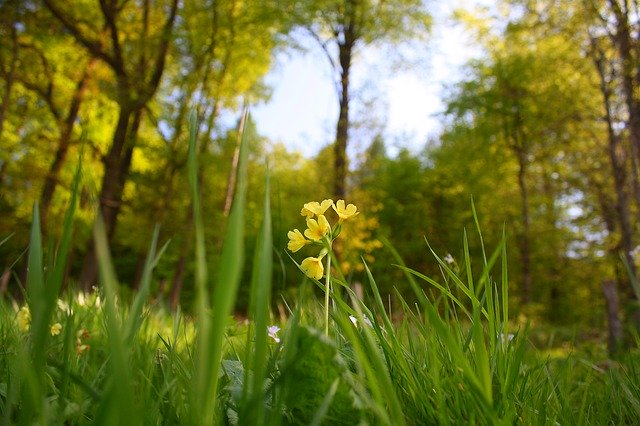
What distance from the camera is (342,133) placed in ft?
38.5

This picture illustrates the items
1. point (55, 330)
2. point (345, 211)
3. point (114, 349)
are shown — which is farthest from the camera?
point (55, 330)

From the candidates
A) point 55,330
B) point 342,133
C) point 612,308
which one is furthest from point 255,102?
point 55,330

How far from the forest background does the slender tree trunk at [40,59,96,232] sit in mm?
52

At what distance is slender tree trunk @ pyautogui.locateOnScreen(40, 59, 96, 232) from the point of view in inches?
436

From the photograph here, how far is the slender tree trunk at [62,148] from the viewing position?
11070 millimetres

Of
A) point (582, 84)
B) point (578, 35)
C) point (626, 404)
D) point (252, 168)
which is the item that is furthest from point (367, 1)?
point (626, 404)

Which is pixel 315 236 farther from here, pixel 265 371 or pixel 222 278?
pixel 222 278

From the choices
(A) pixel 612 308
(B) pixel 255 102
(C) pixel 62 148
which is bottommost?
(A) pixel 612 308

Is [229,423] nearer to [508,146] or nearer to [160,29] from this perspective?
[160,29]

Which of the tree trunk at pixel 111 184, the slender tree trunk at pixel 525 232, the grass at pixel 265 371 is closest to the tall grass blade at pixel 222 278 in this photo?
the grass at pixel 265 371

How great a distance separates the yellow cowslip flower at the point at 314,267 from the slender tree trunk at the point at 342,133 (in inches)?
422

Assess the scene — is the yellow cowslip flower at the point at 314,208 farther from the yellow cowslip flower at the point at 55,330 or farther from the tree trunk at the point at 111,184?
the tree trunk at the point at 111,184

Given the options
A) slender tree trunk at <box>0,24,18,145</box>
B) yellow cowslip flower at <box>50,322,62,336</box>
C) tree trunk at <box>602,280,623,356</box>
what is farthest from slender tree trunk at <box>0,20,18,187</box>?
tree trunk at <box>602,280,623,356</box>

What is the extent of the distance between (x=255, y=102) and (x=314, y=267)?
14.2 meters
